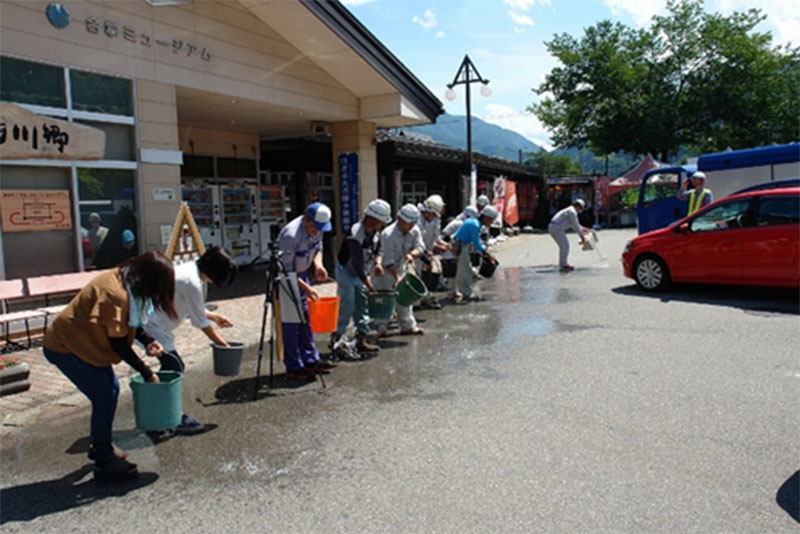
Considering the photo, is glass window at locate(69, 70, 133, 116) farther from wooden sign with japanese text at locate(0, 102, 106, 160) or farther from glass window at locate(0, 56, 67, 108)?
wooden sign with japanese text at locate(0, 102, 106, 160)

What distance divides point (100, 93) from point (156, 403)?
6719mm

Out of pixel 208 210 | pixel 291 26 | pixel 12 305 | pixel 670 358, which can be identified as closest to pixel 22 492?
pixel 12 305

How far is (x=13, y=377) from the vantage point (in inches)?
232

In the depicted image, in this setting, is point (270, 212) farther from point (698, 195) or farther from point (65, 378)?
point (65, 378)

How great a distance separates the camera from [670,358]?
6.41 m

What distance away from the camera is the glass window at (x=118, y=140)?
9.23 meters

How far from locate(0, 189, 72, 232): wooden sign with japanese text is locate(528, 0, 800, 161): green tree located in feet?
113

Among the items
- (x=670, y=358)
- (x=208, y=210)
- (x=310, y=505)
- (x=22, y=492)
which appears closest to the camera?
(x=310, y=505)

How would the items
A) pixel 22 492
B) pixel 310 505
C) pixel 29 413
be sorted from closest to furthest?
pixel 310 505 < pixel 22 492 < pixel 29 413

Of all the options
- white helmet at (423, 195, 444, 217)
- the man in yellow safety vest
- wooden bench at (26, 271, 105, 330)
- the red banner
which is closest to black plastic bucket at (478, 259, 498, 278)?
white helmet at (423, 195, 444, 217)

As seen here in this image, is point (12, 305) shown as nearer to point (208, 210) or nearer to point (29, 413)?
point (29, 413)

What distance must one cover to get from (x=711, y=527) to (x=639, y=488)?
1.57ft

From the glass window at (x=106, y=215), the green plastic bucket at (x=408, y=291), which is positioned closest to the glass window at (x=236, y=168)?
the glass window at (x=106, y=215)

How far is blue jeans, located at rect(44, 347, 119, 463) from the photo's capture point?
3762 millimetres
